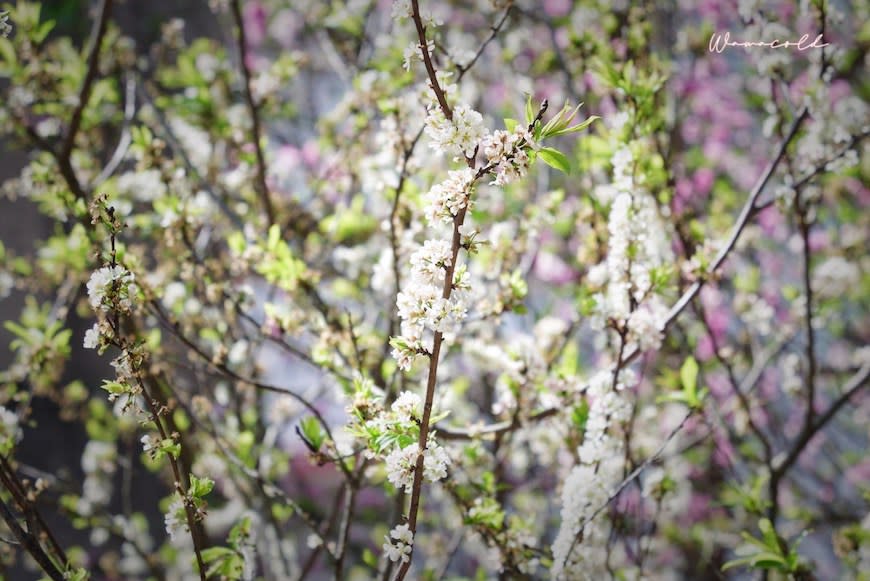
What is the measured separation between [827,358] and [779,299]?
0.69 metres

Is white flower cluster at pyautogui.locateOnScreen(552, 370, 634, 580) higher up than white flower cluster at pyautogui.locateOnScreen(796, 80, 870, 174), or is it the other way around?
white flower cluster at pyautogui.locateOnScreen(796, 80, 870, 174)

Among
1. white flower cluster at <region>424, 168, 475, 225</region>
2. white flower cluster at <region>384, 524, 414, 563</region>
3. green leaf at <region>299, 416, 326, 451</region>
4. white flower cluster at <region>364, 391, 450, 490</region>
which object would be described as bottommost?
white flower cluster at <region>384, 524, 414, 563</region>

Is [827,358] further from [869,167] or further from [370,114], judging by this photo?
[370,114]

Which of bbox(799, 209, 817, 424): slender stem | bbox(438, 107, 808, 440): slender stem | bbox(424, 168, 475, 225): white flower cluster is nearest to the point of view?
bbox(424, 168, 475, 225): white flower cluster

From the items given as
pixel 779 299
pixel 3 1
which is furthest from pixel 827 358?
pixel 3 1

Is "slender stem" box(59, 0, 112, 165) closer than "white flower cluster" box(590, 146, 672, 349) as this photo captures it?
No

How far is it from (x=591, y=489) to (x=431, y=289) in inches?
21.9

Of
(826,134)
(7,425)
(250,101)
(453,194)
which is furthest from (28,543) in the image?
(826,134)

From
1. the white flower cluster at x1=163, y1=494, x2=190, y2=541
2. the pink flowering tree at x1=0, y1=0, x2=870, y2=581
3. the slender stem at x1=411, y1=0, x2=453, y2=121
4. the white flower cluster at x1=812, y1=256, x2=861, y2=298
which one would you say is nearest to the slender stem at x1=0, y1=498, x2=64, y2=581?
the pink flowering tree at x1=0, y1=0, x2=870, y2=581

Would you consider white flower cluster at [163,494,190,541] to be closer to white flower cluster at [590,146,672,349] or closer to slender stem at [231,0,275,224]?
white flower cluster at [590,146,672,349]

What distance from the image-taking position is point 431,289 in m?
0.97

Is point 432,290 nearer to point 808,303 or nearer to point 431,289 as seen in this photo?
point 431,289

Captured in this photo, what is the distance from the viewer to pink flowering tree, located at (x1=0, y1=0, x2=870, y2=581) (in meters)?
1.11

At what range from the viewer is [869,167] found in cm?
273
